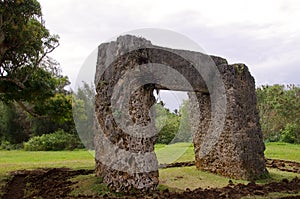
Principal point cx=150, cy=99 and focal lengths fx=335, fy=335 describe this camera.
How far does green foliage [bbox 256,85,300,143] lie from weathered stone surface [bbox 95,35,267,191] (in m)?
12.9

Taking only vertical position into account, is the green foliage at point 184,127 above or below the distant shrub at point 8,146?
above

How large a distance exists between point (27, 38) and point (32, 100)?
218 centimetres

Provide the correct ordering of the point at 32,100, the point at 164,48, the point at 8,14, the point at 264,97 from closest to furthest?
1. the point at 164,48
2. the point at 8,14
3. the point at 32,100
4. the point at 264,97

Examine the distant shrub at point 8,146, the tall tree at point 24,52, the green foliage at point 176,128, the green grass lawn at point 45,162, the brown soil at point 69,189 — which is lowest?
the brown soil at point 69,189

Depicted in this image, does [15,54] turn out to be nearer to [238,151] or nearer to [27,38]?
[27,38]

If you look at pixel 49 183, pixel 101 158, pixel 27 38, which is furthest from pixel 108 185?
pixel 27 38

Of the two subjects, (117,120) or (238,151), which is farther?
(238,151)

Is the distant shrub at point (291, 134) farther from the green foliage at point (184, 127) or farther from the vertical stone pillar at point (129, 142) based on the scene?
the vertical stone pillar at point (129, 142)

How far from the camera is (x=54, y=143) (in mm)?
22391

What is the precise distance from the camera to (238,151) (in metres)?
9.38

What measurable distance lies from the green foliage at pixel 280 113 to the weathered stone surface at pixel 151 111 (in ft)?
42.3

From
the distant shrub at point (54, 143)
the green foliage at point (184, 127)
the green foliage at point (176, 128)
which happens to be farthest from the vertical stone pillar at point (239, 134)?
the distant shrub at point (54, 143)

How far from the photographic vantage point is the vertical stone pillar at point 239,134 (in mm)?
9383

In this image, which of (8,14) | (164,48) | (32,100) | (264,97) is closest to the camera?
(164,48)
